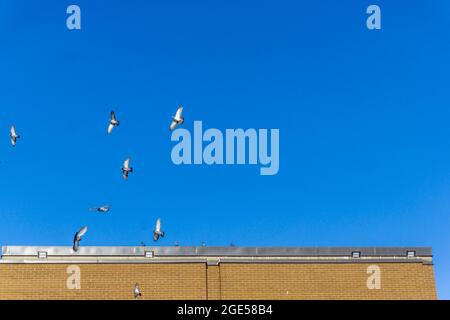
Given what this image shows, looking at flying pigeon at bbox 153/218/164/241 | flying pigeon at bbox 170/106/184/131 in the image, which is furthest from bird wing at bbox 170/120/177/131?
flying pigeon at bbox 153/218/164/241

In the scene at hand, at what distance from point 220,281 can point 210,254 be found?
1.30m

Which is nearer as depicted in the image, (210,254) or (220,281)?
(220,281)

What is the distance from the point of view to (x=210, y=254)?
108 feet

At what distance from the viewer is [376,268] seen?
3288 cm

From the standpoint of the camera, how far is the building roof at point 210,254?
32.1 m

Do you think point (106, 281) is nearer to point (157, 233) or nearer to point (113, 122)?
point (157, 233)

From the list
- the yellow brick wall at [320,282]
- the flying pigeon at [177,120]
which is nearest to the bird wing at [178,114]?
the flying pigeon at [177,120]

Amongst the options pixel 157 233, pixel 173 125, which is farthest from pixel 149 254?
pixel 173 125

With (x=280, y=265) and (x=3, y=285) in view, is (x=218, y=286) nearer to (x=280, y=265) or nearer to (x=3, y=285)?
(x=280, y=265)
